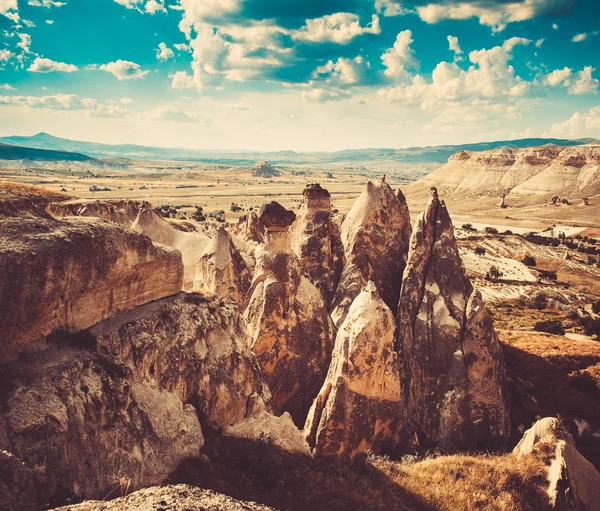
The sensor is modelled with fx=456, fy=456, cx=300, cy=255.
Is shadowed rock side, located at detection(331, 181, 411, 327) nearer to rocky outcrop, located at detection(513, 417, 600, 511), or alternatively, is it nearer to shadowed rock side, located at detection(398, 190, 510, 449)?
shadowed rock side, located at detection(398, 190, 510, 449)

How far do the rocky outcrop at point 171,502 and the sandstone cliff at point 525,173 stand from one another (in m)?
132

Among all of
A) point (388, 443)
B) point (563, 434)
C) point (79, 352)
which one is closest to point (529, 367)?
point (563, 434)

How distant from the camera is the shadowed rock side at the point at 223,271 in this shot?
1981cm

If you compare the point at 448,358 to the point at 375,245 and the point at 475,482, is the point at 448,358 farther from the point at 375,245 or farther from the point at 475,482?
the point at 375,245

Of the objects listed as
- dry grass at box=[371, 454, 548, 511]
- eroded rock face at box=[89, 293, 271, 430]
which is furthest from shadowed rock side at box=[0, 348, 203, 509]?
dry grass at box=[371, 454, 548, 511]

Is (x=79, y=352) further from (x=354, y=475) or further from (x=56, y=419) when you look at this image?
(x=354, y=475)

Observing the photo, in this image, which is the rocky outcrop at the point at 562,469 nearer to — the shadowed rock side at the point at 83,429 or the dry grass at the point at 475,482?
the dry grass at the point at 475,482

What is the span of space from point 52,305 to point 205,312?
349 cm

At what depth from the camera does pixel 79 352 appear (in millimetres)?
7672

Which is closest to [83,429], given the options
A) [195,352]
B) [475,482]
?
[195,352]

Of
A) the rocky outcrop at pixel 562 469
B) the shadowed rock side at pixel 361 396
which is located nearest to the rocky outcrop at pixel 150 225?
the shadowed rock side at pixel 361 396

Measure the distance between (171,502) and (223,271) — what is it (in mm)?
14911

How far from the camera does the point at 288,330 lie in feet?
47.0

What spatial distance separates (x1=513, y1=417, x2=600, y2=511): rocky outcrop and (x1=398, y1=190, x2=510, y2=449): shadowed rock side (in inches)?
69.8
